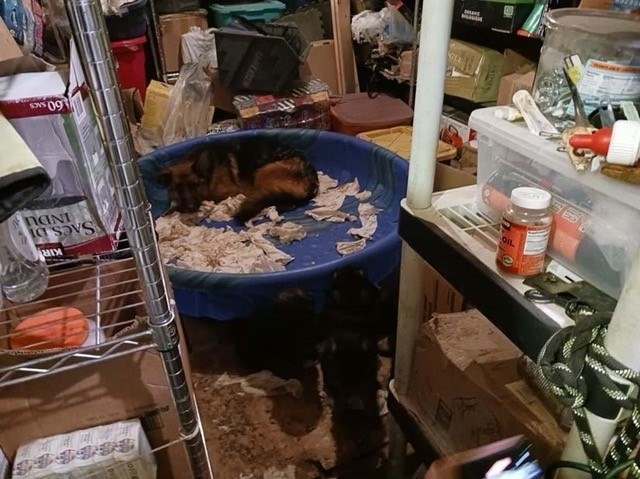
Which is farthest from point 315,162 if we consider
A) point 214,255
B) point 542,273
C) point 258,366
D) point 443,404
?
point 542,273

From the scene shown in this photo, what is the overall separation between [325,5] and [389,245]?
1816 mm

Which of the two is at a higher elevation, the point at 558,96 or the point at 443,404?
the point at 558,96

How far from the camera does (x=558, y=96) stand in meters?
0.77

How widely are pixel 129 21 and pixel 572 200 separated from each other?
7.75ft

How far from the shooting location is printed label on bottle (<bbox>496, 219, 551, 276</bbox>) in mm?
637

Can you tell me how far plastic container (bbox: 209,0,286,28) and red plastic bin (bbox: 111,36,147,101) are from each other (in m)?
0.41

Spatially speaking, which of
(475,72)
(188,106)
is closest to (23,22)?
(188,106)

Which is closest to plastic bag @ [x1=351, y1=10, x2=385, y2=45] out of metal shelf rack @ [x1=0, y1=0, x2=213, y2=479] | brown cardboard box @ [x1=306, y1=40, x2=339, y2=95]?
brown cardboard box @ [x1=306, y1=40, x2=339, y2=95]

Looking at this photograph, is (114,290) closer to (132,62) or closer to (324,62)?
(132,62)

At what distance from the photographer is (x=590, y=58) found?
0.72 meters

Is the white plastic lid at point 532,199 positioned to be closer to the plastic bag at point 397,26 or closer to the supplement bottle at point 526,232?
the supplement bottle at point 526,232

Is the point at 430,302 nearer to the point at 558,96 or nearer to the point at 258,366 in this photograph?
the point at 258,366

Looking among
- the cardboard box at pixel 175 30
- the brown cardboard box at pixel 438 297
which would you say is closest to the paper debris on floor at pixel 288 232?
the brown cardboard box at pixel 438 297

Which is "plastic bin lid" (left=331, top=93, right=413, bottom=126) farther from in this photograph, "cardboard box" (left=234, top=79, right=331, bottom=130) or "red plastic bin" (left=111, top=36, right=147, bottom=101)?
"red plastic bin" (left=111, top=36, right=147, bottom=101)
